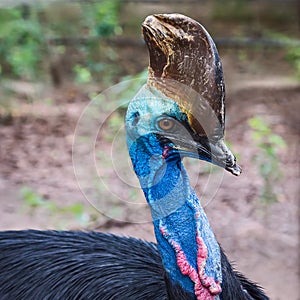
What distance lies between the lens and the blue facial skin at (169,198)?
1666 millimetres

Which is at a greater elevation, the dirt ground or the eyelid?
the dirt ground

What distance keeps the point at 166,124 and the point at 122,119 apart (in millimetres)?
2164

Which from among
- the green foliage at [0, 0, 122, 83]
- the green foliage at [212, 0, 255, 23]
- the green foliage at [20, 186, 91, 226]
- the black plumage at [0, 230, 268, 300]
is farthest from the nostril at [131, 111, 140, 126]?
the green foliage at [212, 0, 255, 23]

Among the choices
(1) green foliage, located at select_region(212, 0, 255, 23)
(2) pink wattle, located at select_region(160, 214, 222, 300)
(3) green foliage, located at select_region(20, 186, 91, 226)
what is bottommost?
(2) pink wattle, located at select_region(160, 214, 222, 300)

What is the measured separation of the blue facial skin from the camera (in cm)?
167

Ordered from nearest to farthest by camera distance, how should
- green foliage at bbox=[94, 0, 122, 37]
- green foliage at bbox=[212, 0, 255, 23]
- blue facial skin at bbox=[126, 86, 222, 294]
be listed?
blue facial skin at bbox=[126, 86, 222, 294] → green foliage at bbox=[94, 0, 122, 37] → green foliage at bbox=[212, 0, 255, 23]

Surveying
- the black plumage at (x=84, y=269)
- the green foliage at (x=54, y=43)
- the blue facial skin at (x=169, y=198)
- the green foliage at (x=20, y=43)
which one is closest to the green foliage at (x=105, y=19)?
the green foliage at (x=54, y=43)

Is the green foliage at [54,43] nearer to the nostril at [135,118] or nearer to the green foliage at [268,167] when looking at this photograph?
the green foliage at [268,167]

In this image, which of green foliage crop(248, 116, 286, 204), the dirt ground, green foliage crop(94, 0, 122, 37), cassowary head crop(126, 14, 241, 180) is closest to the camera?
cassowary head crop(126, 14, 241, 180)

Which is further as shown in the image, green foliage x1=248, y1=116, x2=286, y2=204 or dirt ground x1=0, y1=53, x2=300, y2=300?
green foliage x1=248, y1=116, x2=286, y2=204

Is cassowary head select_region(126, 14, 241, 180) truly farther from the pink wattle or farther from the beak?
the pink wattle

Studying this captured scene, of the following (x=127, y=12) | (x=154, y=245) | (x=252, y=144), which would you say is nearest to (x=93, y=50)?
(x=127, y=12)

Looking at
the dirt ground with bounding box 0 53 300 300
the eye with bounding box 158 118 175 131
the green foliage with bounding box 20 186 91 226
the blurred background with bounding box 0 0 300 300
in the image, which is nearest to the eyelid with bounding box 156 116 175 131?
the eye with bounding box 158 118 175 131

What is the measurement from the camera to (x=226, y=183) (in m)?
3.69
